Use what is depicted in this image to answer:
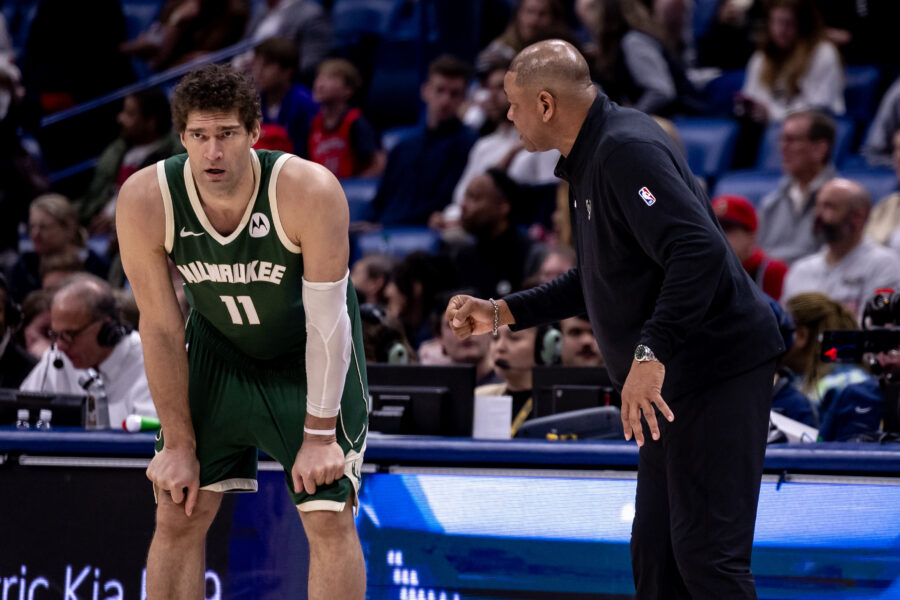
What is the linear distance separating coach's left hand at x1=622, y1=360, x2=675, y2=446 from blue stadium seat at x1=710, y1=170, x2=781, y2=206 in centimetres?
503

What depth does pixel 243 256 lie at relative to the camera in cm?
300

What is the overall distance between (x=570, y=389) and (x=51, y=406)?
1.90 metres

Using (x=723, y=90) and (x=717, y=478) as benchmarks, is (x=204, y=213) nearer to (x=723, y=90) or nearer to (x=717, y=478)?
(x=717, y=478)

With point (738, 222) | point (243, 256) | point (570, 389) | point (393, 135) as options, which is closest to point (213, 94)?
point (243, 256)

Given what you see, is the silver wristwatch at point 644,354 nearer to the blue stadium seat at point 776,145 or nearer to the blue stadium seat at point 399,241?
the blue stadium seat at point 399,241

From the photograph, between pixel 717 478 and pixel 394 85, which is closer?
pixel 717 478


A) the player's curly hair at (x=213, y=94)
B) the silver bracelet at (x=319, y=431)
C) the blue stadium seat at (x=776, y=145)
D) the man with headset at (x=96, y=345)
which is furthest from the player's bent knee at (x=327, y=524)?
the blue stadium seat at (x=776, y=145)

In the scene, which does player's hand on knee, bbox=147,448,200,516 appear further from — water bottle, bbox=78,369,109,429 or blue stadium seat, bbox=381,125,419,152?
blue stadium seat, bbox=381,125,419,152

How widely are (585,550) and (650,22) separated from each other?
5181 mm

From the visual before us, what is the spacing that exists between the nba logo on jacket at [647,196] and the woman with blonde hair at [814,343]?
2546mm

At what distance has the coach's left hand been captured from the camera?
2.63 meters

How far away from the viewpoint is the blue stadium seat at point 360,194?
862 cm

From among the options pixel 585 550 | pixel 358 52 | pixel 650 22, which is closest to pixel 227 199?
pixel 585 550

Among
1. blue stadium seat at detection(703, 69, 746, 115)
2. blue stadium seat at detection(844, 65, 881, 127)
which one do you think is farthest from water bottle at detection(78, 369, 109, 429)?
blue stadium seat at detection(844, 65, 881, 127)
